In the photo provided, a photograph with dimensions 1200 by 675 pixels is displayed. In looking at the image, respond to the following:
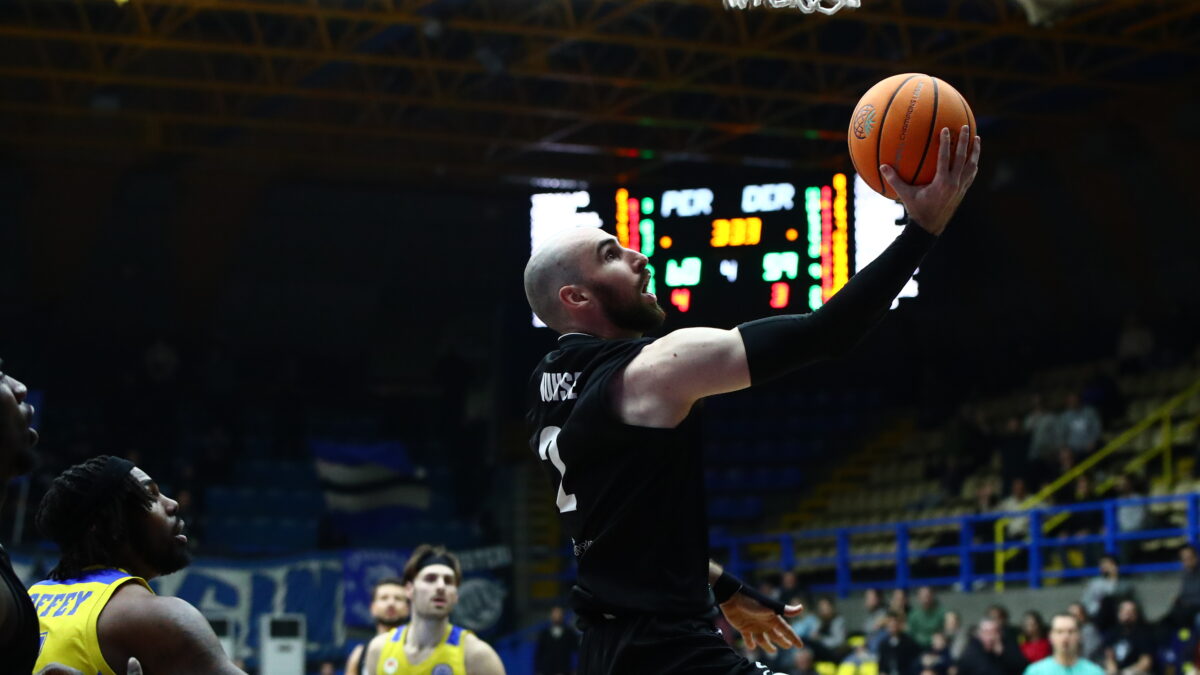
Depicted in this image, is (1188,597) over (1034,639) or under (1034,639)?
over

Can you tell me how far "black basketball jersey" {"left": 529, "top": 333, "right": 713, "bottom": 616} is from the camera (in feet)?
13.3

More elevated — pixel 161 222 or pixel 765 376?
pixel 161 222

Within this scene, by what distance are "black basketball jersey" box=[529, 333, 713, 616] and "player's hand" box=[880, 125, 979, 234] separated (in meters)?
0.68

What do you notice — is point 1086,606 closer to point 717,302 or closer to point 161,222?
point 717,302

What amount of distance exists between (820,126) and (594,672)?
19.8m

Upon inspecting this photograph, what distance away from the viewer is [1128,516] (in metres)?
17.6

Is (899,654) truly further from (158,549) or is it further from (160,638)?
(160,638)

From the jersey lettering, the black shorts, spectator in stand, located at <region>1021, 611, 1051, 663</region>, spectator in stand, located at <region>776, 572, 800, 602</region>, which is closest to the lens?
the black shorts

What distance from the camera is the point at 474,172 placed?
2494 cm

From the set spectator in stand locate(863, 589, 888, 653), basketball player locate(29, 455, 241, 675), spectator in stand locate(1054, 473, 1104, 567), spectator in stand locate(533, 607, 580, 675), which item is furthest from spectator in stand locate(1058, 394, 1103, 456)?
basketball player locate(29, 455, 241, 675)

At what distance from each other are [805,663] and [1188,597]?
12.7ft

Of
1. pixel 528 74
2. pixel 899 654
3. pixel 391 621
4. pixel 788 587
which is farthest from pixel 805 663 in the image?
pixel 391 621

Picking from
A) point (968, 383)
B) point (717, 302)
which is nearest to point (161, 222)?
point (968, 383)

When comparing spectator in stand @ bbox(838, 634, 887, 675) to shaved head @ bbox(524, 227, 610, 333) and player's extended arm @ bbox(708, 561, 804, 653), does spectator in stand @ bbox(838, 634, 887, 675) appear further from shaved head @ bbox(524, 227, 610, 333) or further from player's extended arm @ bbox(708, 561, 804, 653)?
shaved head @ bbox(524, 227, 610, 333)
